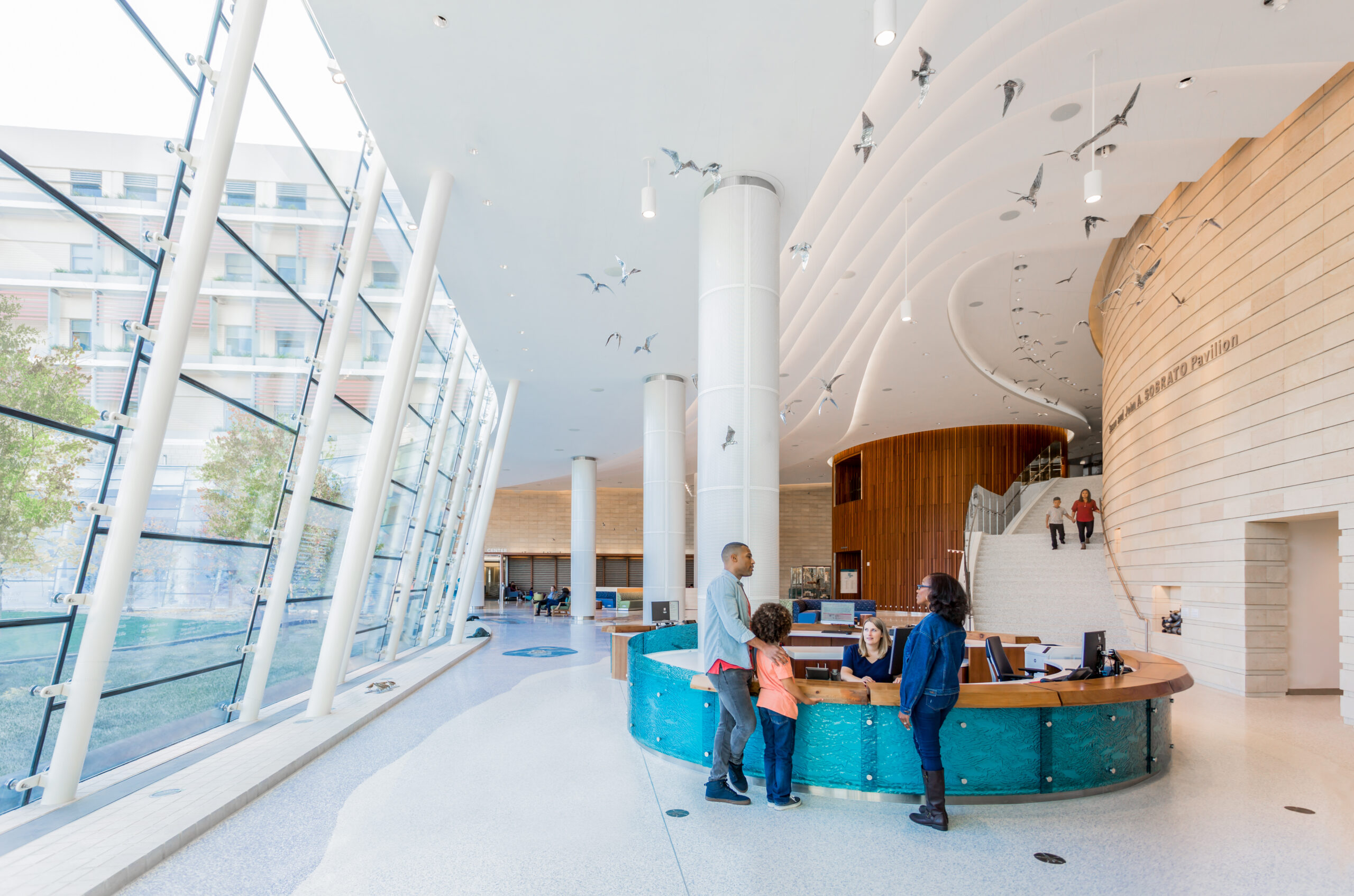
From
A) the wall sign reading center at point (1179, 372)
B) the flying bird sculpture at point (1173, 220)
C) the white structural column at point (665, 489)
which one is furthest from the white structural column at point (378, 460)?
the flying bird sculpture at point (1173, 220)

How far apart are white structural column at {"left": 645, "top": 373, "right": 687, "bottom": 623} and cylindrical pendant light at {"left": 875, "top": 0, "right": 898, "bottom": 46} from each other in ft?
35.9

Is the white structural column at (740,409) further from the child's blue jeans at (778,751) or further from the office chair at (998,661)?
the child's blue jeans at (778,751)

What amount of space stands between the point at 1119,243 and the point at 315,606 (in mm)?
12612

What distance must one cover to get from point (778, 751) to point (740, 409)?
2.83 metres

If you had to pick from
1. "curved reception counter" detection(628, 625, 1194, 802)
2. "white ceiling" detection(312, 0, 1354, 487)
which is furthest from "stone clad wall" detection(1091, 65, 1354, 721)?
"curved reception counter" detection(628, 625, 1194, 802)

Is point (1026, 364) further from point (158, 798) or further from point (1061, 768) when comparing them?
point (158, 798)

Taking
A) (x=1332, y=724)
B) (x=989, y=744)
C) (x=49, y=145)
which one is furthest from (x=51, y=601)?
(x=1332, y=724)

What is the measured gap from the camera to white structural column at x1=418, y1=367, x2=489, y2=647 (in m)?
14.2

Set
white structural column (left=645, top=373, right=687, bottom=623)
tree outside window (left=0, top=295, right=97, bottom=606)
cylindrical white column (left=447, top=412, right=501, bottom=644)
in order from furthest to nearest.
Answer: cylindrical white column (left=447, top=412, right=501, bottom=644), white structural column (left=645, top=373, right=687, bottom=623), tree outside window (left=0, top=295, right=97, bottom=606)

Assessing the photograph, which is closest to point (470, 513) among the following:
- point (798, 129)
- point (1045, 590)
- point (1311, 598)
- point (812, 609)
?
point (812, 609)

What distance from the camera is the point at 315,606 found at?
8539mm

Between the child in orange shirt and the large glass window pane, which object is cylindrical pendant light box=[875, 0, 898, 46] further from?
the large glass window pane

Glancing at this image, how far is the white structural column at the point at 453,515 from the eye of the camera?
14.2m

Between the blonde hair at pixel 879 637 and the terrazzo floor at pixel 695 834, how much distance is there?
1223 mm
